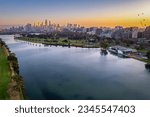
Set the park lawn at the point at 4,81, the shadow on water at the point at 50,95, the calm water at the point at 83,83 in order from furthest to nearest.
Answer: the calm water at the point at 83,83 < the shadow on water at the point at 50,95 < the park lawn at the point at 4,81

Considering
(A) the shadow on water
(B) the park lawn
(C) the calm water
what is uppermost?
(B) the park lawn

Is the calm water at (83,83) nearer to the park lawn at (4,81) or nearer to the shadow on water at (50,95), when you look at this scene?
the shadow on water at (50,95)

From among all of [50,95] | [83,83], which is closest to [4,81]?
[50,95]

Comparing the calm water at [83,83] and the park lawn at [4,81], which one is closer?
the park lawn at [4,81]

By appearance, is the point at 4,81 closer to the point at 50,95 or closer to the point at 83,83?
the point at 50,95

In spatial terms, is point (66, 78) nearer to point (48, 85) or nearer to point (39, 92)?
point (48, 85)

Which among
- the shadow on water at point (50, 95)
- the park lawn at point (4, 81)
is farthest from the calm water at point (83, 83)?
the park lawn at point (4, 81)

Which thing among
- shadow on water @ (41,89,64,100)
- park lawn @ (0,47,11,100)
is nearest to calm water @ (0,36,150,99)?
shadow on water @ (41,89,64,100)

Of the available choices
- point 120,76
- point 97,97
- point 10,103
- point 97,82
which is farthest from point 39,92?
point 10,103

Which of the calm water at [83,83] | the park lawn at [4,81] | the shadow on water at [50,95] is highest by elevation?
the park lawn at [4,81]

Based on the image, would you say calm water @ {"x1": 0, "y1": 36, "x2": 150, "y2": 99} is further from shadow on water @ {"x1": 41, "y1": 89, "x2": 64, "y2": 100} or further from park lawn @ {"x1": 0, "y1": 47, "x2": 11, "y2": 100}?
park lawn @ {"x1": 0, "y1": 47, "x2": 11, "y2": 100}

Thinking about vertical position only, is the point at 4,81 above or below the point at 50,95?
above
